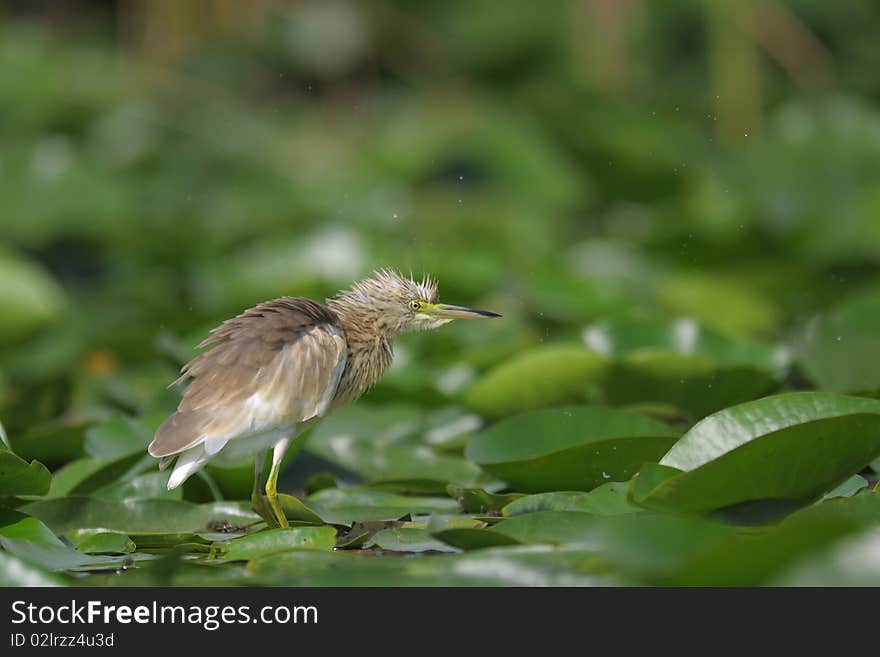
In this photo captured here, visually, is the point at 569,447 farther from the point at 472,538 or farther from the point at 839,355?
the point at 839,355

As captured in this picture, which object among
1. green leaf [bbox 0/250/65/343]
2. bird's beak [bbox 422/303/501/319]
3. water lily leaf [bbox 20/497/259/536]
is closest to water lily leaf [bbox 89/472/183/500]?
water lily leaf [bbox 20/497/259/536]

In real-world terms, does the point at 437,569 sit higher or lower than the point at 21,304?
lower

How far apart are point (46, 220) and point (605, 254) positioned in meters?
2.66

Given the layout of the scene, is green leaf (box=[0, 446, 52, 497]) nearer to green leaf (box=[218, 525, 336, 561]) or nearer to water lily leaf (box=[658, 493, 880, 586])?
green leaf (box=[218, 525, 336, 561])

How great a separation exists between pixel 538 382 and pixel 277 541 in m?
1.38

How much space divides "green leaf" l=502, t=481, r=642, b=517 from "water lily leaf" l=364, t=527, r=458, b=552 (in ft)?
0.79

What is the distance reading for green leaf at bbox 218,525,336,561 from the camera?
305 centimetres

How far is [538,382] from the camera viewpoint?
4262 mm

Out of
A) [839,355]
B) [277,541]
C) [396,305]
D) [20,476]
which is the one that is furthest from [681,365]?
[20,476]

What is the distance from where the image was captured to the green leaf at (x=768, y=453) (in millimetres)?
2881

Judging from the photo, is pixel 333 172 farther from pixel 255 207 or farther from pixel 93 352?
pixel 93 352

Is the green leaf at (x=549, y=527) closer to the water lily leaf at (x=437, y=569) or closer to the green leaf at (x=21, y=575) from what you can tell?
the water lily leaf at (x=437, y=569)

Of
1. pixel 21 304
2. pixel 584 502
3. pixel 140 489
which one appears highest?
pixel 21 304

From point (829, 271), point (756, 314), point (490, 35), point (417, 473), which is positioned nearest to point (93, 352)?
point (417, 473)
